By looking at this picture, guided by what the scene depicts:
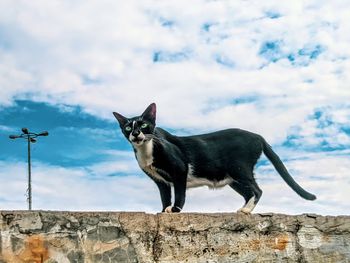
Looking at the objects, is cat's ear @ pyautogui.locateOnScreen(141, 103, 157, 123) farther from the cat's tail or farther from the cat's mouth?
the cat's tail

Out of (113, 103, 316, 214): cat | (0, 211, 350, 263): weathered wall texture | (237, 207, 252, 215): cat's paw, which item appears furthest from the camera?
(113, 103, 316, 214): cat

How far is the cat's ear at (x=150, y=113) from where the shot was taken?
14.8ft

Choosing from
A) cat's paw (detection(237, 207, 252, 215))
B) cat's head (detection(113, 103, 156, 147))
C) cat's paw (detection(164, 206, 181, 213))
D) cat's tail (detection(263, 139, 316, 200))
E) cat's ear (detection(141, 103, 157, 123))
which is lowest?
cat's paw (detection(237, 207, 252, 215))

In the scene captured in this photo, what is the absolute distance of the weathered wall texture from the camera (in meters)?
3.79

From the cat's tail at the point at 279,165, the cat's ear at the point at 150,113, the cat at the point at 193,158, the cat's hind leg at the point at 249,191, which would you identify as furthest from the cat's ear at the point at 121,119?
the cat's tail at the point at 279,165

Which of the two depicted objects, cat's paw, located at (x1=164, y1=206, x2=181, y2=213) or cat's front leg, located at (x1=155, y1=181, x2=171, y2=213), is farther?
cat's front leg, located at (x1=155, y1=181, x2=171, y2=213)

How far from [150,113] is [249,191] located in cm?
99

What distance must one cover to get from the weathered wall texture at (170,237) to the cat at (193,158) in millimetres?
284

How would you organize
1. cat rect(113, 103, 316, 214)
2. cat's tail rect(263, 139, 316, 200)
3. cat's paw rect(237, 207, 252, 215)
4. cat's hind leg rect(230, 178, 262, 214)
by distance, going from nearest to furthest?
cat's paw rect(237, 207, 252, 215) → cat rect(113, 103, 316, 214) → cat's hind leg rect(230, 178, 262, 214) → cat's tail rect(263, 139, 316, 200)

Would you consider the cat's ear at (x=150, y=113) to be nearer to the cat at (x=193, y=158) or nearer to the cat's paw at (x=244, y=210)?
the cat at (x=193, y=158)

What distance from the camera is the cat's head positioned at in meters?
4.41

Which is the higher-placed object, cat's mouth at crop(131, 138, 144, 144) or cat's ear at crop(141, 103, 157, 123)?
cat's ear at crop(141, 103, 157, 123)

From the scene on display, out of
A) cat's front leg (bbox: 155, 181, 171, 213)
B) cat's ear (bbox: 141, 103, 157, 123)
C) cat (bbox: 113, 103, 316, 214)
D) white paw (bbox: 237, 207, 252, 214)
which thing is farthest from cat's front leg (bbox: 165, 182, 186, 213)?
cat's ear (bbox: 141, 103, 157, 123)

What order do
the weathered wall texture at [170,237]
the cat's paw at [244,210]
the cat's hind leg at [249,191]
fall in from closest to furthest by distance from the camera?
the weathered wall texture at [170,237]
the cat's paw at [244,210]
the cat's hind leg at [249,191]
